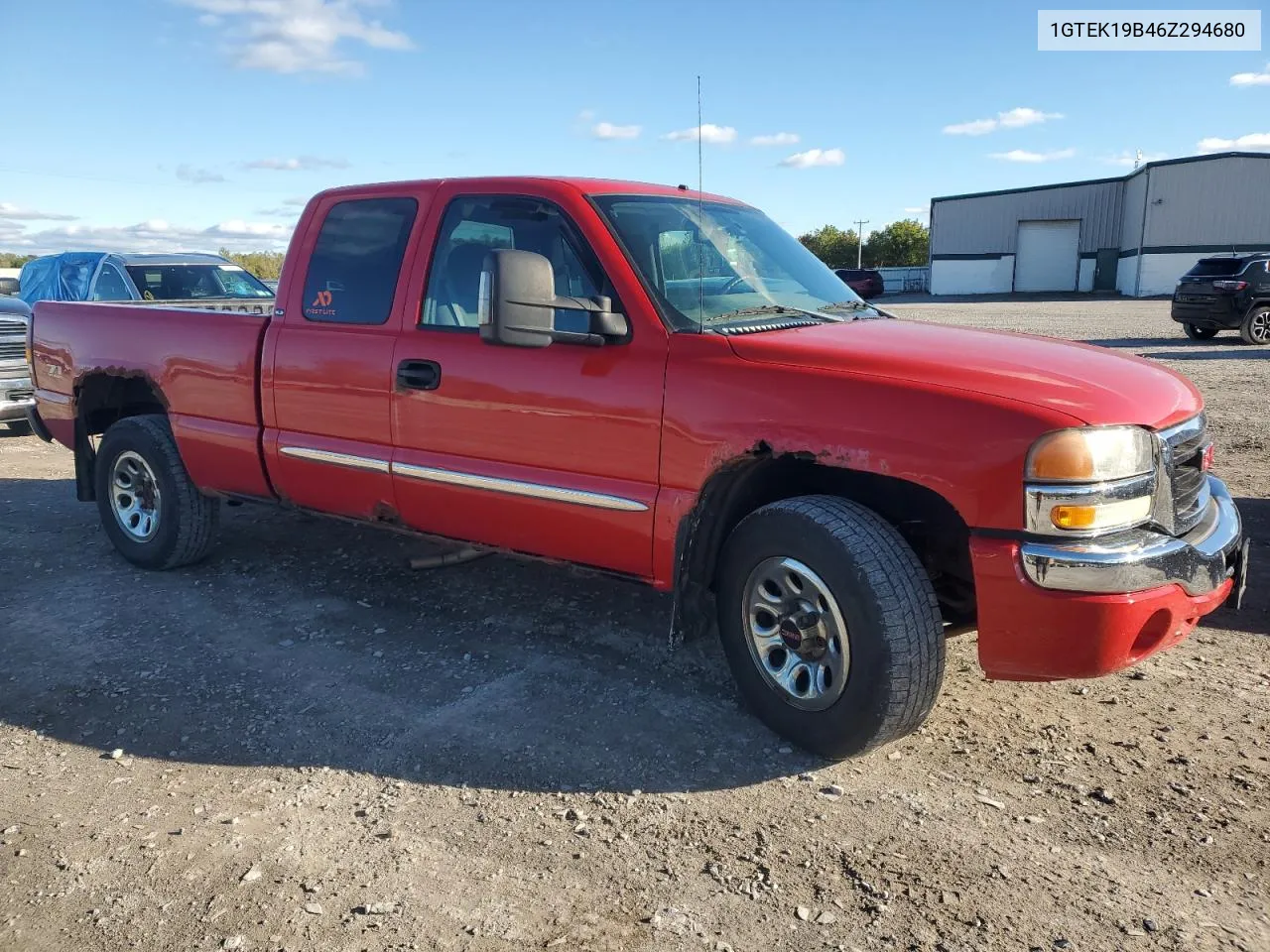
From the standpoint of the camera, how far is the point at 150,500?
223 inches

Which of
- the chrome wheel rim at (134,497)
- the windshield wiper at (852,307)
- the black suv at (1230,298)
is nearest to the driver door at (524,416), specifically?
the windshield wiper at (852,307)

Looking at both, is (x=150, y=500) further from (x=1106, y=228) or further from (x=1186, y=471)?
(x=1106, y=228)

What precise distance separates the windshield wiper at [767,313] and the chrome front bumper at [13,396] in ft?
27.9

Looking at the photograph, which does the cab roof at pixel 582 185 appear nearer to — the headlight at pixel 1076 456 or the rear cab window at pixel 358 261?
the rear cab window at pixel 358 261

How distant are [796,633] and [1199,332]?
18.2 metres

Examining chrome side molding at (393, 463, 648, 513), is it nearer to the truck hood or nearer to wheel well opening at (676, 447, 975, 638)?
wheel well opening at (676, 447, 975, 638)

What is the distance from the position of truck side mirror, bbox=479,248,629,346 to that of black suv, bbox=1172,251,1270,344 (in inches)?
665

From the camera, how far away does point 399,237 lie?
448 centimetres

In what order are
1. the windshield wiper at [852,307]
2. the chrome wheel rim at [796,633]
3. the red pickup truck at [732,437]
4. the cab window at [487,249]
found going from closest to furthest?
the red pickup truck at [732,437] → the chrome wheel rim at [796,633] → the cab window at [487,249] → the windshield wiper at [852,307]

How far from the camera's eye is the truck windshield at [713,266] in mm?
3812

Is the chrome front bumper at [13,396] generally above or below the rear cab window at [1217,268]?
below

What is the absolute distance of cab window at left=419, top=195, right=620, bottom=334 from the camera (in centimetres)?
395

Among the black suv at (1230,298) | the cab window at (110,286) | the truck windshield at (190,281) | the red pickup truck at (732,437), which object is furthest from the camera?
the black suv at (1230,298)

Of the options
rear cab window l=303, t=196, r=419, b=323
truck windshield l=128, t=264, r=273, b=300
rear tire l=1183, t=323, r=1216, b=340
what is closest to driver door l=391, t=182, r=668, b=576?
rear cab window l=303, t=196, r=419, b=323
